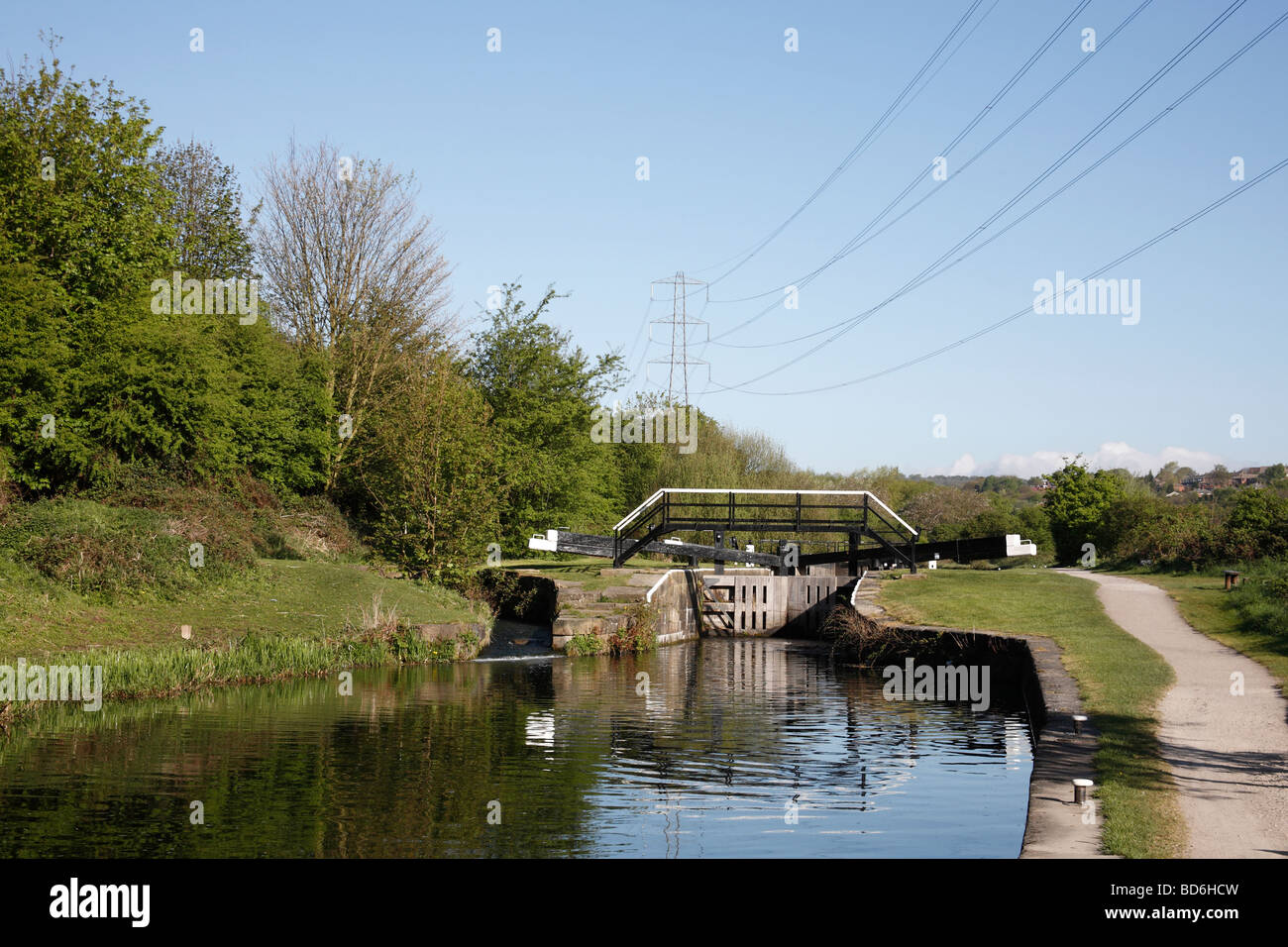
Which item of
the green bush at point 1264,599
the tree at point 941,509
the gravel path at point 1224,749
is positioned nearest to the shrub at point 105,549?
the gravel path at point 1224,749

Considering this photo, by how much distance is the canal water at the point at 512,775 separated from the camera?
1122 cm

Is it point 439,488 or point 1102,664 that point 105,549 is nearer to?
point 439,488

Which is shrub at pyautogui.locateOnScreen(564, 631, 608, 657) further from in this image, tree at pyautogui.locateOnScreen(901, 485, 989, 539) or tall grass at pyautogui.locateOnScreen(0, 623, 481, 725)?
tree at pyautogui.locateOnScreen(901, 485, 989, 539)

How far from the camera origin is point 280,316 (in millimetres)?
47000

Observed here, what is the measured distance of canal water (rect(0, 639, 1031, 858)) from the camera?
1122 cm

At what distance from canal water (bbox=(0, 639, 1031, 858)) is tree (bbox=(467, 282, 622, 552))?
21557 millimetres

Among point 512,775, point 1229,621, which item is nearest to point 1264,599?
point 1229,621

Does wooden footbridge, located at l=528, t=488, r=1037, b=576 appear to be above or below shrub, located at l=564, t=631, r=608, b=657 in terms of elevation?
above

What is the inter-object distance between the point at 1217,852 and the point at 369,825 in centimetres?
794

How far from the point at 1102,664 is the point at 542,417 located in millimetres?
28161

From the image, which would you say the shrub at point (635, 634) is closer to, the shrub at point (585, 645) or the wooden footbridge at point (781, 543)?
the shrub at point (585, 645)

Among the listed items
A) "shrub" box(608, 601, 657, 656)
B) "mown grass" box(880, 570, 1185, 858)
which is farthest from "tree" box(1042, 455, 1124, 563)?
"shrub" box(608, 601, 657, 656)
